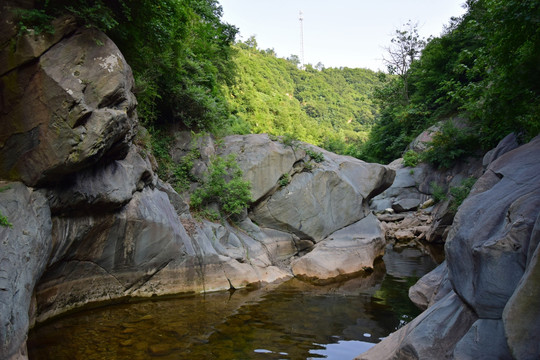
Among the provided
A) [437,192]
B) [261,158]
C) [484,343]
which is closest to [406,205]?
[437,192]

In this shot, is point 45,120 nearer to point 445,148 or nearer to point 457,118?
point 445,148

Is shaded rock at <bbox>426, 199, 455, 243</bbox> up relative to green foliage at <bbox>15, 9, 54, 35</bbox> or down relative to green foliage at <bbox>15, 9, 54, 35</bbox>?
down

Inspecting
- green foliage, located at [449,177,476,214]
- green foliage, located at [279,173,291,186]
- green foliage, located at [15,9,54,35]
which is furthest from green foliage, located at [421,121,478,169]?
green foliage, located at [15,9,54,35]

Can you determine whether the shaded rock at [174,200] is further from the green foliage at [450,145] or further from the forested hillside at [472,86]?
the green foliage at [450,145]

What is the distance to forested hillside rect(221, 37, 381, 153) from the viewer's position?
1332 inches

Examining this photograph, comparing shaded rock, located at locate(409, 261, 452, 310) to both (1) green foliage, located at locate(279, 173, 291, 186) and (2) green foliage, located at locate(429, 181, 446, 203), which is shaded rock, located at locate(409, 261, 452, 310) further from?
(2) green foliage, located at locate(429, 181, 446, 203)

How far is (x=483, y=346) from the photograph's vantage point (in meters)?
3.53

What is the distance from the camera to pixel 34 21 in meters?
5.63

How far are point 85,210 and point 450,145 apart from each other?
19859 mm

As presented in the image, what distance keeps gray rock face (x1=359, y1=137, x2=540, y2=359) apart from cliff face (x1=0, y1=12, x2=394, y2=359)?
5414 mm

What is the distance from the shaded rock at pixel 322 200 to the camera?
13.2 meters

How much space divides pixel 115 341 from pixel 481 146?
67.1 ft

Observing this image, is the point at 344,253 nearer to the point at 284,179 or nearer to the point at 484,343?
the point at 284,179

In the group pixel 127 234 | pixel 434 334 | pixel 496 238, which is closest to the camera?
pixel 496 238
